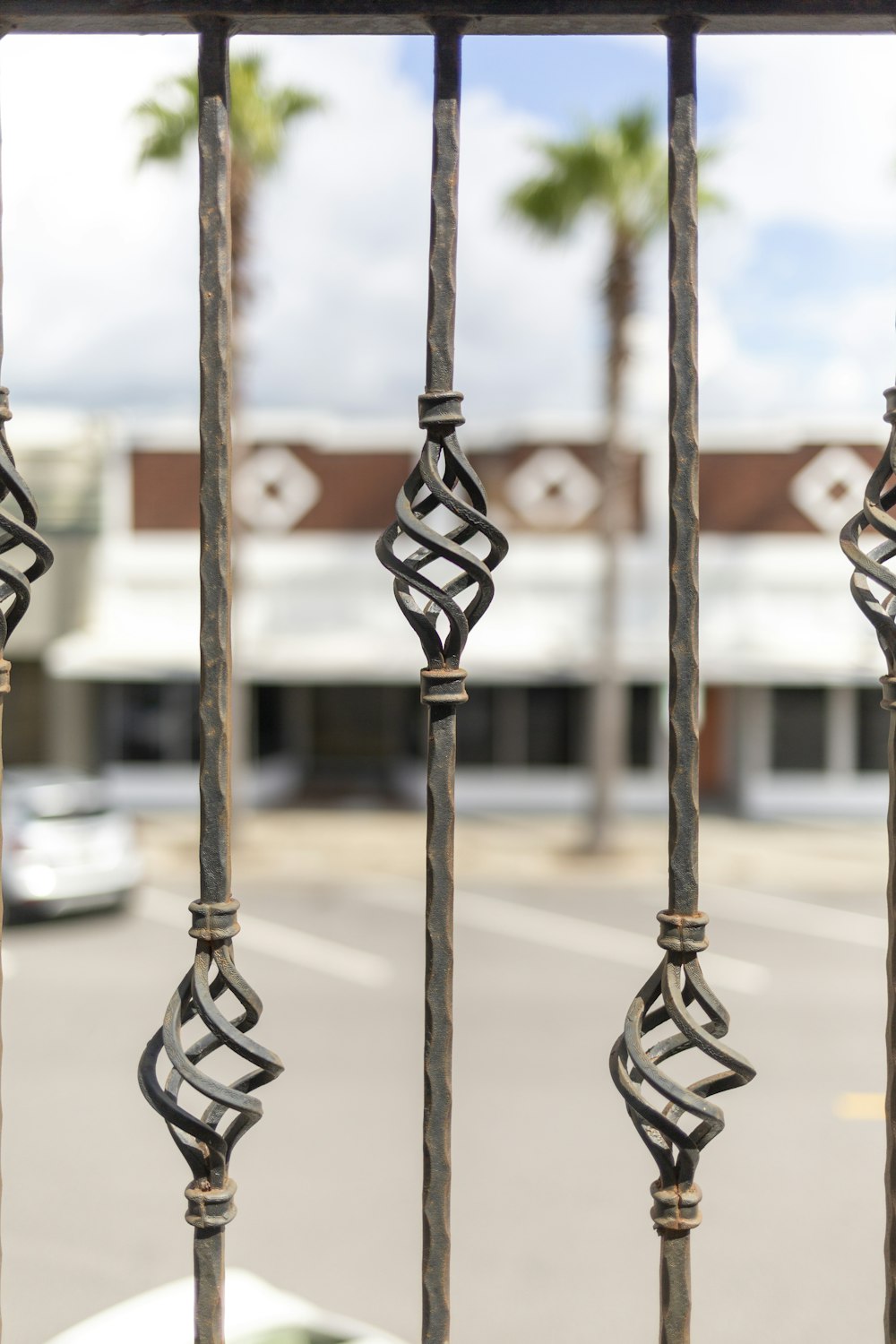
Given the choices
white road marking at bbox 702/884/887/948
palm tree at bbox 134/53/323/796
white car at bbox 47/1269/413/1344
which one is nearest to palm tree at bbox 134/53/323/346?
palm tree at bbox 134/53/323/796

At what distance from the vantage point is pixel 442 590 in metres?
1.26

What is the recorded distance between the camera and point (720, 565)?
18672 mm

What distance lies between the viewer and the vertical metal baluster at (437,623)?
4.10 feet

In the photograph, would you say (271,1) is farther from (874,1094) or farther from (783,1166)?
(874,1094)

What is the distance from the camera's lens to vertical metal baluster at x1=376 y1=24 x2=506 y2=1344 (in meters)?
1.25

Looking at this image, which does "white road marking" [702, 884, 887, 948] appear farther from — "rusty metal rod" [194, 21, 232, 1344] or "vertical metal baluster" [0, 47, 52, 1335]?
"vertical metal baluster" [0, 47, 52, 1335]

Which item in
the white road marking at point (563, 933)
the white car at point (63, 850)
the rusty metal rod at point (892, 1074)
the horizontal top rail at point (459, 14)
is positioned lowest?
the white road marking at point (563, 933)

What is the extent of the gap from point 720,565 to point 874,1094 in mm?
12217

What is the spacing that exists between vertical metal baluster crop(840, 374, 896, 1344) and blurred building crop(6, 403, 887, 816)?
16929 millimetres

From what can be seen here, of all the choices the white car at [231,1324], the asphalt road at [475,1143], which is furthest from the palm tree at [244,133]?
the white car at [231,1324]

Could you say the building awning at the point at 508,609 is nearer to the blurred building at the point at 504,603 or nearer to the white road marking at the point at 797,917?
the blurred building at the point at 504,603

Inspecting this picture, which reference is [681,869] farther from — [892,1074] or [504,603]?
[504,603]

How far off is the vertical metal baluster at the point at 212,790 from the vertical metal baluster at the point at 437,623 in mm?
182

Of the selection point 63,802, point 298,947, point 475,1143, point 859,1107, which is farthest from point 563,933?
point 475,1143
